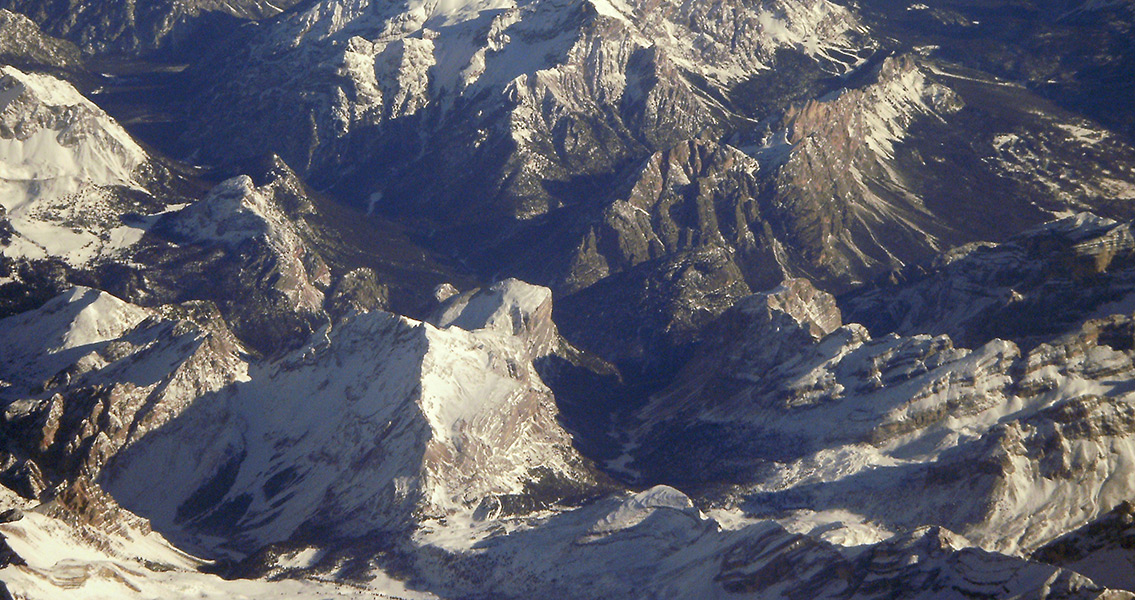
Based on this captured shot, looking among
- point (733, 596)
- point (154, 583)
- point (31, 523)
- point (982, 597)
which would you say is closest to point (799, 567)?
point (733, 596)

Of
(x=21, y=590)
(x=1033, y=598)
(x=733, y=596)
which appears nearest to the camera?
(x=1033, y=598)

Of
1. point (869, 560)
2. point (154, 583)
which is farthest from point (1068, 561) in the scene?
point (154, 583)

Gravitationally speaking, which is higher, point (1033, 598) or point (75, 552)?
point (75, 552)

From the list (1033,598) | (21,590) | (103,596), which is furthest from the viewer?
(103,596)

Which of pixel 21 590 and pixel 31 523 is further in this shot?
pixel 31 523

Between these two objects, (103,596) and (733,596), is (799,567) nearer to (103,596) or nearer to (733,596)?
(733,596)

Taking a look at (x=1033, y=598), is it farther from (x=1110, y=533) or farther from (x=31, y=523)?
(x=31, y=523)

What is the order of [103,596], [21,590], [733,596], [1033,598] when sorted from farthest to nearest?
[733,596] → [103,596] → [21,590] → [1033,598]

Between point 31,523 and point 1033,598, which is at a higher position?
point 31,523

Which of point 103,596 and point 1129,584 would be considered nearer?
point 1129,584
